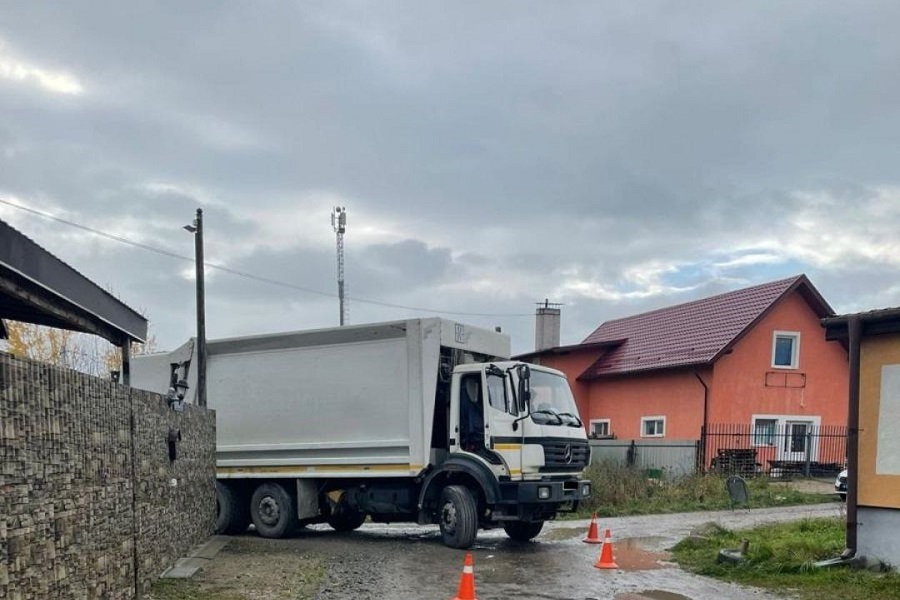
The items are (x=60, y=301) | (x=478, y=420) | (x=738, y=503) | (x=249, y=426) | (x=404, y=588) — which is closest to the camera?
(x=60, y=301)

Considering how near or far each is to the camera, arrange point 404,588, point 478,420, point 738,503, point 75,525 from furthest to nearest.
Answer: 1. point 738,503
2. point 478,420
3. point 404,588
4. point 75,525

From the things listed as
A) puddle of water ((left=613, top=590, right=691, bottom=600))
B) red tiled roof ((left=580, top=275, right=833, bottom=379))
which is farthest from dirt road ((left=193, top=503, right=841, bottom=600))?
red tiled roof ((left=580, top=275, right=833, bottom=379))

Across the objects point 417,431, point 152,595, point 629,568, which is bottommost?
point 152,595

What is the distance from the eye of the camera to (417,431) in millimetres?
12805

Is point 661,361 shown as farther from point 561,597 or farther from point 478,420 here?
point 561,597

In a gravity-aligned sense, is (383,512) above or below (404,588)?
above

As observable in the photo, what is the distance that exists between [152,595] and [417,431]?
5.21 metres

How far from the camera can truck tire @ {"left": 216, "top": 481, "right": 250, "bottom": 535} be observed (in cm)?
1448

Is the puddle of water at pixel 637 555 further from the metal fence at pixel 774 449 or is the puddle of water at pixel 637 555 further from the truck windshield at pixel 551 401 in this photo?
the metal fence at pixel 774 449

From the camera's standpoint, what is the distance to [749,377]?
27.4 metres

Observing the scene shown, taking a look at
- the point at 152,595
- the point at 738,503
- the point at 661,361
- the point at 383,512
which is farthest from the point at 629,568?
the point at 661,361

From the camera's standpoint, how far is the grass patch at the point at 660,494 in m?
18.8

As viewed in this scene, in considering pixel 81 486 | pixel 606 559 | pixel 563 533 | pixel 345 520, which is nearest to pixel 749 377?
pixel 563 533

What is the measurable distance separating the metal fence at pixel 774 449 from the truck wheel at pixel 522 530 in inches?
450
